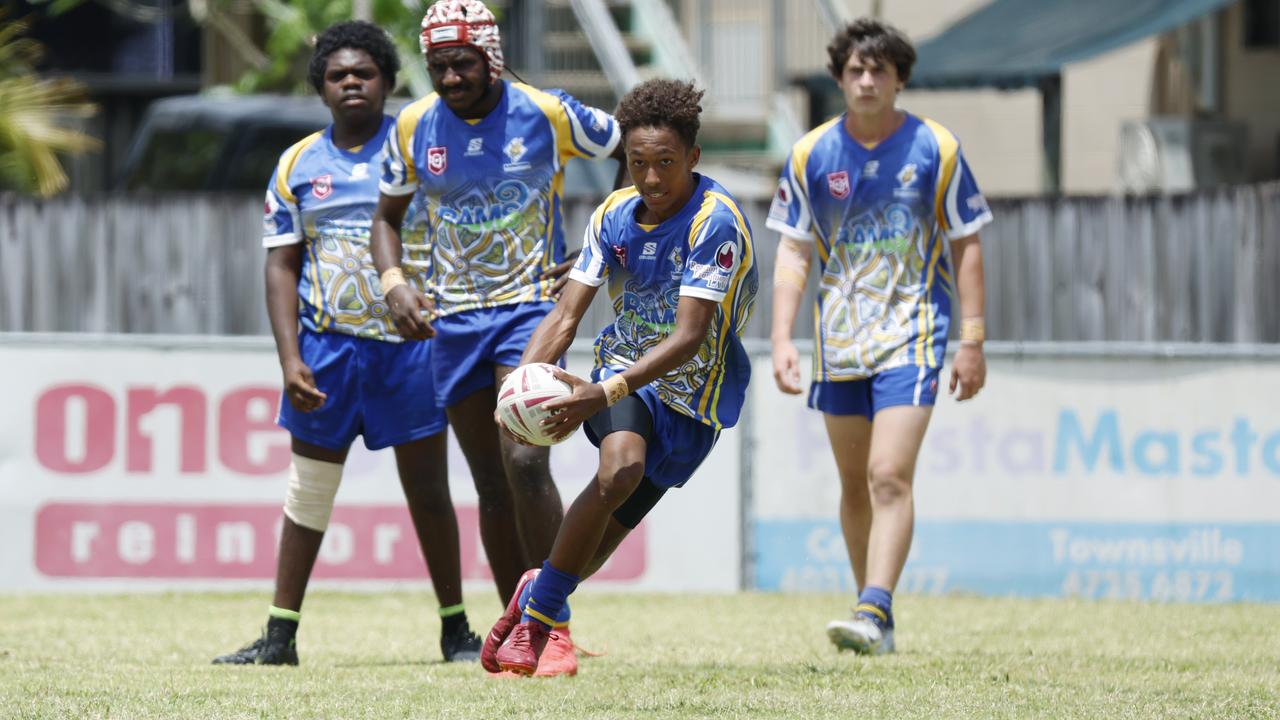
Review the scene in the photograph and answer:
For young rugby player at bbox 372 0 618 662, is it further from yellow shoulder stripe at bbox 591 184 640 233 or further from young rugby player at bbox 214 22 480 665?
yellow shoulder stripe at bbox 591 184 640 233

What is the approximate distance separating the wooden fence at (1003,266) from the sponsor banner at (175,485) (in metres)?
1.63

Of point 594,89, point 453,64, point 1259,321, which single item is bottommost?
point 1259,321

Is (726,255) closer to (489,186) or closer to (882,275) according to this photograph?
(489,186)

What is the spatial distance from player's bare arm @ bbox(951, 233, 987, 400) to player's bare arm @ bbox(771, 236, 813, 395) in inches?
21.8

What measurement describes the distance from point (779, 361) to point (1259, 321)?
181 inches

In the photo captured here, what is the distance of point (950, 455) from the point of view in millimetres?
9344

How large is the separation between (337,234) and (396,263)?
378 millimetres

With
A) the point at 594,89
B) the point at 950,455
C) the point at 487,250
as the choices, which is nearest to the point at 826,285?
the point at 487,250

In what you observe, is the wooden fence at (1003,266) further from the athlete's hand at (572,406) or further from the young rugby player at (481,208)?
the athlete's hand at (572,406)

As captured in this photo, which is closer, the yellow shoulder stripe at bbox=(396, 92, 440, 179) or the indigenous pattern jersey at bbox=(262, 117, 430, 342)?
the yellow shoulder stripe at bbox=(396, 92, 440, 179)

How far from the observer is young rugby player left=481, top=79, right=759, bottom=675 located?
5293 mm

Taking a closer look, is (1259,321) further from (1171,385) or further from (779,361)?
(779,361)

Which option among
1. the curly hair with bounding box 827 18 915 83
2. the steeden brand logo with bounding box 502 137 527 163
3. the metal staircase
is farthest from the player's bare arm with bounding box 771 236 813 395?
the metal staircase

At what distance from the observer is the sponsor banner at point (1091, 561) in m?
9.19
